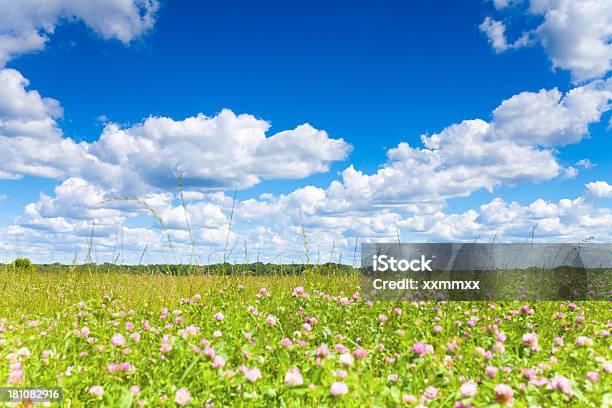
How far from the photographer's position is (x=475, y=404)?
2580 mm

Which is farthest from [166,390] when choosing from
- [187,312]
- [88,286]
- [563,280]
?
[563,280]

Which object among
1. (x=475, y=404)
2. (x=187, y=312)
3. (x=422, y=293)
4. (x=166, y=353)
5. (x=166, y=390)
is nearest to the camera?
(x=475, y=404)

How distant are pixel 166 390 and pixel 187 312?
91.6 inches

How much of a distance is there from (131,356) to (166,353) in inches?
16.1

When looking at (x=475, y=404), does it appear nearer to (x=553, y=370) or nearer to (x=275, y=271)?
(x=553, y=370)

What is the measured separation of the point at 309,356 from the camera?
331 centimetres

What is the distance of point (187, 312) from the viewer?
540 centimetres

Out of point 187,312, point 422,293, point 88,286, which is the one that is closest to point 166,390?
point 187,312

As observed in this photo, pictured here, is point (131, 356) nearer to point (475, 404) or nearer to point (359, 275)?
point (475, 404)

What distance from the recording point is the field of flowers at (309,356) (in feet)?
9.30

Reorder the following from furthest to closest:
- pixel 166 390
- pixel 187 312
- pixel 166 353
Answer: pixel 187 312, pixel 166 353, pixel 166 390

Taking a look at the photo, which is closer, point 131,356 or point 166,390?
point 166,390

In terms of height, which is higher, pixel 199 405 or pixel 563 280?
pixel 563 280

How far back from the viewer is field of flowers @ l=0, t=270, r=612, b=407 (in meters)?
2.84
